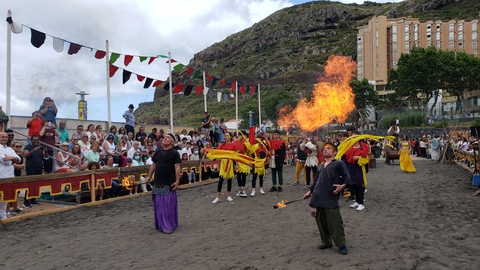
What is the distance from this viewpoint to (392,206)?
887 centimetres

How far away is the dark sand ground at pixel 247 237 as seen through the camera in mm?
4984

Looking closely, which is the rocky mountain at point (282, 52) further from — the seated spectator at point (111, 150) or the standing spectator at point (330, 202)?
the standing spectator at point (330, 202)

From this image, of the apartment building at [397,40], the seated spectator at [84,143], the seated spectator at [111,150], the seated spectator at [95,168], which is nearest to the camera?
the seated spectator at [95,168]

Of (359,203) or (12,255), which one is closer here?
(12,255)

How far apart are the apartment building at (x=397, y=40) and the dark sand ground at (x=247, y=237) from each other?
74.1 metres

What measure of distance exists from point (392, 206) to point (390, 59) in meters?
81.2

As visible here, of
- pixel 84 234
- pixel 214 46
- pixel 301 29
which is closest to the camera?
pixel 84 234

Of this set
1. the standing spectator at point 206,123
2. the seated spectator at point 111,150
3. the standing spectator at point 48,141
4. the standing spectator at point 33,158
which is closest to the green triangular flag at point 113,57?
the seated spectator at point 111,150

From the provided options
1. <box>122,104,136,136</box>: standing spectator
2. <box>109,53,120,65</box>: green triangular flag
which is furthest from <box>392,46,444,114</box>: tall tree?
<box>109,53,120,65</box>: green triangular flag

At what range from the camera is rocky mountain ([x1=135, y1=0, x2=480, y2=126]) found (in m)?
97.1

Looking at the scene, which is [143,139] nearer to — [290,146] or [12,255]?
[12,255]

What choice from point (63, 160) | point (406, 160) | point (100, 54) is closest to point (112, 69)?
point (100, 54)

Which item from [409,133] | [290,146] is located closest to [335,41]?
[409,133]

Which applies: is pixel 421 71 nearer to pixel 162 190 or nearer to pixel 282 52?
pixel 162 190
